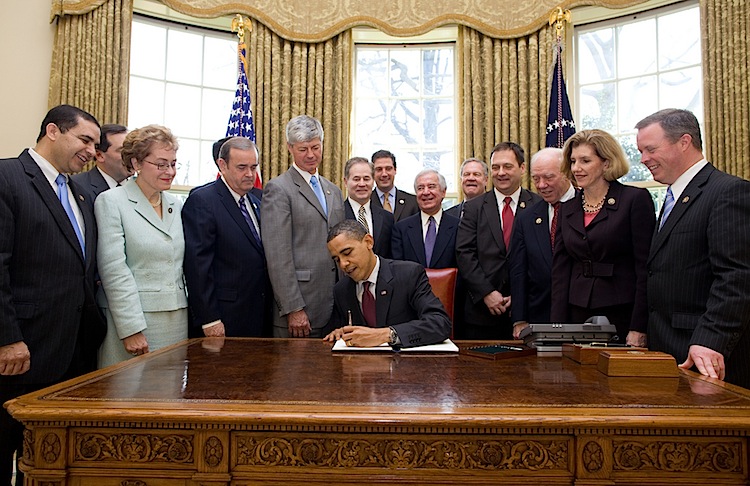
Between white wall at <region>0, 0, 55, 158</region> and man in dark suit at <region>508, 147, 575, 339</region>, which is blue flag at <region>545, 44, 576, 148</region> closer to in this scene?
man in dark suit at <region>508, 147, 575, 339</region>

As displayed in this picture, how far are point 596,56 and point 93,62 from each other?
5.41 metres

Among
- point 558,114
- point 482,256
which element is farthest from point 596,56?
point 482,256

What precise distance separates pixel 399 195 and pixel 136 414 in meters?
3.40

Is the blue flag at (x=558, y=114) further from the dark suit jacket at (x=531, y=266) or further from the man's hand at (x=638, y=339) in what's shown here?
the man's hand at (x=638, y=339)

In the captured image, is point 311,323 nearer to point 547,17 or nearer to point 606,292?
point 606,292

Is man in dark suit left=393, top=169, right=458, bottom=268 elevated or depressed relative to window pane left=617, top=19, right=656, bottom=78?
depressed

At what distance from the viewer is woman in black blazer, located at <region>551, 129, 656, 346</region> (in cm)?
265

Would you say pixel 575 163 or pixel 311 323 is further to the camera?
pixel 311 323

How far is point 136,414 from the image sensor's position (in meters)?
1.37

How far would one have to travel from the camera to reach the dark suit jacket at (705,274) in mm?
2061

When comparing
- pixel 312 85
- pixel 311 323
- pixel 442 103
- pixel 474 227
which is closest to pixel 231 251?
pixel 311 323

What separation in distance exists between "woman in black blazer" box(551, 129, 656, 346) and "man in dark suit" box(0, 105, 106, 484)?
2.18m

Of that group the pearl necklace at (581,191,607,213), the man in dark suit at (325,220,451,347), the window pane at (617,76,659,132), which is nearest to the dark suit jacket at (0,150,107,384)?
the man in dark suit at (325,220,451,347)

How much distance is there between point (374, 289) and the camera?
2746 millimetres
